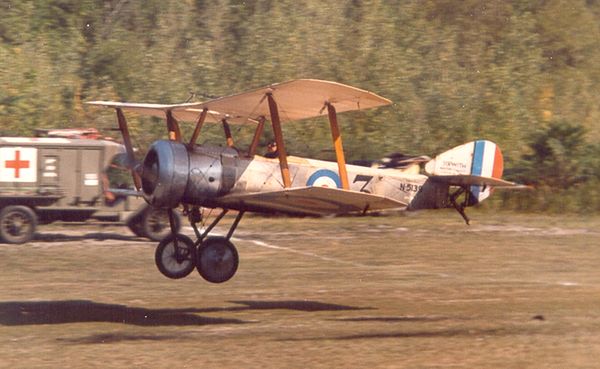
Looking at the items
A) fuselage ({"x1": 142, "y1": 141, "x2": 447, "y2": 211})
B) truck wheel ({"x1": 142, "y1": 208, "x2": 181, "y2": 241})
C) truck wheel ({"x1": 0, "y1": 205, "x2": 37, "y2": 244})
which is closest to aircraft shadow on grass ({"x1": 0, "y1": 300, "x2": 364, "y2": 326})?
fuselage ({"x1": 142, "y1": 141, "x2": 447, "y2": 211})

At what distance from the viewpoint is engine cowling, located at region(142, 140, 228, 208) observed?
46.4 feet

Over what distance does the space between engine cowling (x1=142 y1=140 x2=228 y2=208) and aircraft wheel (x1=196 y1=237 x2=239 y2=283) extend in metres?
1.15

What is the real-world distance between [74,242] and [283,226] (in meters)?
5.88

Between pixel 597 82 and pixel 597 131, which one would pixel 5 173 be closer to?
pixel 597 131

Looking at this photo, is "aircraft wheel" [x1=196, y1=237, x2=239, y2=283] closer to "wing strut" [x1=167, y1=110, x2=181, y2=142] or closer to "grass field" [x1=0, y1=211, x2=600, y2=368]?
"grass field" [x1=0, y1=211, x2=600, y2=368]

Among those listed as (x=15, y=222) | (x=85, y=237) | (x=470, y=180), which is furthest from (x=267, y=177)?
(x=85, y=237)

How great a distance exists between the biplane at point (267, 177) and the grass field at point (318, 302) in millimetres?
1237

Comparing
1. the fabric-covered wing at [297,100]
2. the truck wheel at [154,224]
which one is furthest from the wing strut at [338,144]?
the truck wheel at [154,224]

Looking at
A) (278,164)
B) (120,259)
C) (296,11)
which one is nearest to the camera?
(278,164)

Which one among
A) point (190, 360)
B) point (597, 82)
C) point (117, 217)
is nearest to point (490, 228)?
point (117, 217)

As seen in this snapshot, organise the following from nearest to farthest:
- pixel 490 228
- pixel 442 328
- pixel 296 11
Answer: pixel 442 328, pixel 490 228, pixel 296 11

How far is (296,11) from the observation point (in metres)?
38.7

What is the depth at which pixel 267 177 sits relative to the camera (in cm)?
1483

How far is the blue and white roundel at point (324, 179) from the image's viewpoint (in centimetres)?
1527
